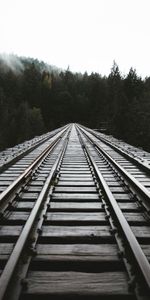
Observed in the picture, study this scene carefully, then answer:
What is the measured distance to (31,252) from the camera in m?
3.46

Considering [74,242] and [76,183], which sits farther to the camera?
[76,183]

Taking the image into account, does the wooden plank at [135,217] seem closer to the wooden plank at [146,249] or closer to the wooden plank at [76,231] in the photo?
the wooden plank at [76,231]

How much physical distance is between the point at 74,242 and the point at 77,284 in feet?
3.19

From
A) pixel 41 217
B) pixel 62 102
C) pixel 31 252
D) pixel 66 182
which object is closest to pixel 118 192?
pixel 66 182

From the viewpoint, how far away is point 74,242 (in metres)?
Answer: 3.90

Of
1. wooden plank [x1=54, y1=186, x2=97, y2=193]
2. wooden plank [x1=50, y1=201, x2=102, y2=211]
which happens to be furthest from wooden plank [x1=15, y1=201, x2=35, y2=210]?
wooden plank [x1=54, y1=186, x2=97, y2=193]

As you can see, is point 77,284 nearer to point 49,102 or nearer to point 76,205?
point 76,205

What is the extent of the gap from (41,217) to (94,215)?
0.83m

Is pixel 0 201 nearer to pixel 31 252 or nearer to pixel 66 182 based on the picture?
pixel 31 252

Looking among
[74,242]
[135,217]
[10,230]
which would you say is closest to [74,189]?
[135,217]

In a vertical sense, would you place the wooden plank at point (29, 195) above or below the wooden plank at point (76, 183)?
above

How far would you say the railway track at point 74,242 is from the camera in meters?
2.84

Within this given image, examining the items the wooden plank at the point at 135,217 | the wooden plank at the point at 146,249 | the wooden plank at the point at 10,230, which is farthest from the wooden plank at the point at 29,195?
the wooden plank at the point at 146,249

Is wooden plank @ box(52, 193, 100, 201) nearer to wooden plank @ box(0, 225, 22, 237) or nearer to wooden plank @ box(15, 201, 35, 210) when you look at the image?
wooden plank @ box(15, 201, 35, 210)
